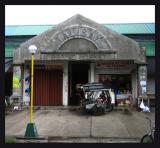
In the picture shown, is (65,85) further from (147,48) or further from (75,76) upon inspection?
(147,48)

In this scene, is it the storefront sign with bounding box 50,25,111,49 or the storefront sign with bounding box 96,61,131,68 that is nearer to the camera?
the storefront sign with bounding box 50,25,111,49

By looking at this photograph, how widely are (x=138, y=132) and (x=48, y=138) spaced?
427cm

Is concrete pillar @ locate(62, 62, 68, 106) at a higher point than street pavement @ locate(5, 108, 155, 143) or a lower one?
higher

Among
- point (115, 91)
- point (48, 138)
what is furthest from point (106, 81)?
point (48, 138)

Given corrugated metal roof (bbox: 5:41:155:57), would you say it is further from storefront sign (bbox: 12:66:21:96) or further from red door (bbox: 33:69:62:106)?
red door (bbox: 33:69:62:106)

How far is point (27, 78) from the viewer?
941 inches

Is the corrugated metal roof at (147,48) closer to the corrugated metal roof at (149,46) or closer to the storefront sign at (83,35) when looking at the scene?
the corrugated metal roof at (149,46)

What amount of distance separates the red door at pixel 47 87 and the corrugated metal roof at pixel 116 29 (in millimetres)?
5892

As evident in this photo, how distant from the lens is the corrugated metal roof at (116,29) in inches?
1110

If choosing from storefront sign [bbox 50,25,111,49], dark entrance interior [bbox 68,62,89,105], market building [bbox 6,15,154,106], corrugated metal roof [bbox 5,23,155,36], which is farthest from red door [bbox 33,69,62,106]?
corrugated metal roof [bbox 5,23,155,36]

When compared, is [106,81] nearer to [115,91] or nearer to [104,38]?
[115,91]

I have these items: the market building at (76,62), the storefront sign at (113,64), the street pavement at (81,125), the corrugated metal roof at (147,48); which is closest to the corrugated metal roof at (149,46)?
the corrugated metal roof at (147,48)

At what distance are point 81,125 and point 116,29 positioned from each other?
14745mm

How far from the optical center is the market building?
22359mm
